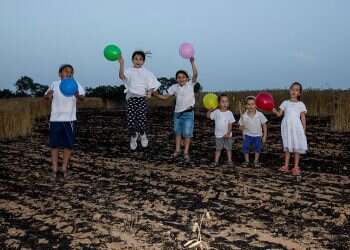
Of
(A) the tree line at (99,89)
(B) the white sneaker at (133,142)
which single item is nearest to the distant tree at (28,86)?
(A) the tree line at (99,89)

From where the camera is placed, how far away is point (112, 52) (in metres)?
7.44

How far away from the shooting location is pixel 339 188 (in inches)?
216

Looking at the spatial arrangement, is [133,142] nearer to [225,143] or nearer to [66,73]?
[225,143]

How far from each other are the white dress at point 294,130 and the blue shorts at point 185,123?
1.65 metres

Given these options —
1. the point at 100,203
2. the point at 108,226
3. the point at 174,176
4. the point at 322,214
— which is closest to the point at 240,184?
the point at 174,176

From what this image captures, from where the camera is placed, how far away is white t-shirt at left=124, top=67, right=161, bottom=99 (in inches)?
313

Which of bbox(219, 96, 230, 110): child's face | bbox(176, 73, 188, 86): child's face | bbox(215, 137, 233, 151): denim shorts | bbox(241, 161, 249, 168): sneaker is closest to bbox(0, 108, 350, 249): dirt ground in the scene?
bbox(241, 161, 249, 168): sneaker

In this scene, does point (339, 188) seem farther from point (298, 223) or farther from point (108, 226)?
point (108, 226)

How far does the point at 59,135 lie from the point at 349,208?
3679 millimetres

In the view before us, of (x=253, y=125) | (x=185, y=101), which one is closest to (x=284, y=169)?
(x=253, y=125)

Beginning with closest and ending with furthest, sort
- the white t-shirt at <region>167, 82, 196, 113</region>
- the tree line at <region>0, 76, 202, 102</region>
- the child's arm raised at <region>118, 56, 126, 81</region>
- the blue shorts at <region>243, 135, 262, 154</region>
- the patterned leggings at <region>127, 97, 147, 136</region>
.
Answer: the blue shorts at <region>243, 135, 262, 154</region> < the white t-shirt at <region>167, 82, 196, 113</region> < the child's arm raised at <region>118, 56, 126, 81</region> < the patterned leggings at <region>127, 97, 147, 136</region> < the tree line at <region>0, 76, 202, 102</region>

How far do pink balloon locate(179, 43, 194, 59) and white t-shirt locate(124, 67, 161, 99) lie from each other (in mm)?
718

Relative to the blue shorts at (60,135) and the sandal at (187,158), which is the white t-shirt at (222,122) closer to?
the sandal at (187,158)

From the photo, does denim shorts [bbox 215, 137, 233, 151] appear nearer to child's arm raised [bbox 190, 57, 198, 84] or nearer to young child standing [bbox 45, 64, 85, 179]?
child's arm raised [bbox 190, 57, 198, 84]
